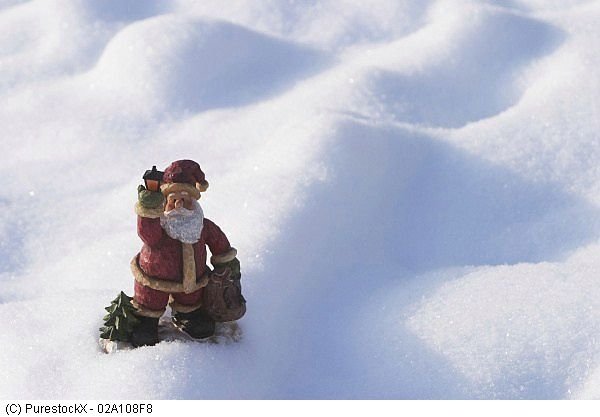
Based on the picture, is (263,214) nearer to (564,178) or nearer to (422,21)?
(564,178)

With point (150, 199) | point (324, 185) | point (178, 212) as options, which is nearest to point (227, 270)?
point (178, 212)

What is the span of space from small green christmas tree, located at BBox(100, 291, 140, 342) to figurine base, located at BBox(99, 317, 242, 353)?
3 centimetres

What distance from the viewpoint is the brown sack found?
300 cm

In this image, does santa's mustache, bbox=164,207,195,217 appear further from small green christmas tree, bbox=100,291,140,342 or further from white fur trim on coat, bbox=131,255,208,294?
small green christmas tree, bbox=100,291,140,342

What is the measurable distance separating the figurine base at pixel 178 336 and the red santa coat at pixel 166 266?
0.38ft

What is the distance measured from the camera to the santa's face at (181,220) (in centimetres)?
289

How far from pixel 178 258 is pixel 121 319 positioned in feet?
1.10

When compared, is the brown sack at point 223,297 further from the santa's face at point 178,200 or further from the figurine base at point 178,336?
the santa's face at point 178,200

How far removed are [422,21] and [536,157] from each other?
7.68 feet

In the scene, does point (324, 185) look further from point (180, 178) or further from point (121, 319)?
point (121, 319)

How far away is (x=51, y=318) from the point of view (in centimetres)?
331

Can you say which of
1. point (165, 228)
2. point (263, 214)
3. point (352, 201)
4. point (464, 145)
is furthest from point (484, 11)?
point (165, 228)

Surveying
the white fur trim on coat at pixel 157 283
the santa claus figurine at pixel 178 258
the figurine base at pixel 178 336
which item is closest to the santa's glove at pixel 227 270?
the santa claus figurine at pixel 178 258

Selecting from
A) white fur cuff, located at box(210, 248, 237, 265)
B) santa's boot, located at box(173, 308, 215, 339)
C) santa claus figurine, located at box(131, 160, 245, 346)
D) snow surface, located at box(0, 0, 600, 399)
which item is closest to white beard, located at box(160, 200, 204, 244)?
santa claus figurine, located at box(131, 160, 245, 346)
